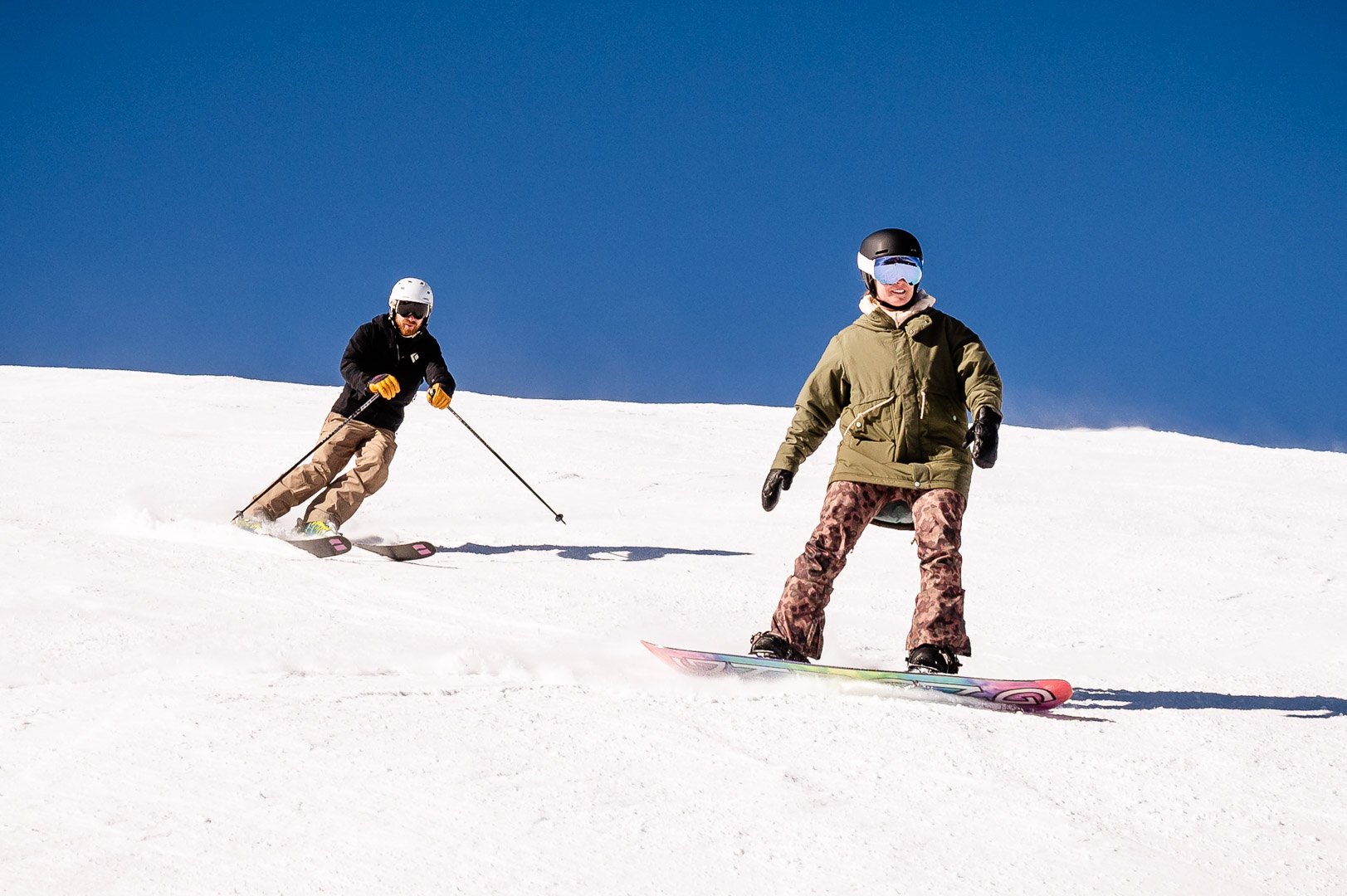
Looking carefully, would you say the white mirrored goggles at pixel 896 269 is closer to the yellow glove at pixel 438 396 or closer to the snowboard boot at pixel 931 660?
the snowboard boot at pixel 931 660

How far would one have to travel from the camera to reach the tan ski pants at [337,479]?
8164 millimetres

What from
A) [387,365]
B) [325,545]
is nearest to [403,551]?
[325,545]

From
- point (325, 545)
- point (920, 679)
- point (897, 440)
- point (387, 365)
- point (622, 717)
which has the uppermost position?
point (387, 365)

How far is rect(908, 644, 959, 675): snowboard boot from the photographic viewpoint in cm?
426

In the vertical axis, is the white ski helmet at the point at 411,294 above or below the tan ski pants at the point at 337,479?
above

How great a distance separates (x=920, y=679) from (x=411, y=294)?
546 centimetres

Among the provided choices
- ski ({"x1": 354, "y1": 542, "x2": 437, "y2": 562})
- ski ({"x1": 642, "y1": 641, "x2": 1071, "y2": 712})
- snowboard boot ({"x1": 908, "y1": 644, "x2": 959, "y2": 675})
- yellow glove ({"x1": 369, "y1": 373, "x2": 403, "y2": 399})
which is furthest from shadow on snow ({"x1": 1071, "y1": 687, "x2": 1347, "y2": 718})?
yellow glove ({"x1": 369, "y1": 373, "x2": 403, "y2": 399})

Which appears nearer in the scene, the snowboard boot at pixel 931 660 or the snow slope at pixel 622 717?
the snow slope at pixel 622 717

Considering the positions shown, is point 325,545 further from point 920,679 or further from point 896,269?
point 920,679

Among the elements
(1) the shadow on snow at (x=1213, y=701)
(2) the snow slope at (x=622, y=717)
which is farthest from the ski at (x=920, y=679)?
(1) the shadow on snow at (x=1213, y=701)

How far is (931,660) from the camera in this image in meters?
4.27

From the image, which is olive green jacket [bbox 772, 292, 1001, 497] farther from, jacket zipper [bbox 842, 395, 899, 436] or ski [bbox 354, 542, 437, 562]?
ski [bbox 354, 542, 437, 562]

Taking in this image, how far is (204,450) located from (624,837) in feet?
34.6

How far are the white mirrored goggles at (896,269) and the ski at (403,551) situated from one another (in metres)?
3.96
